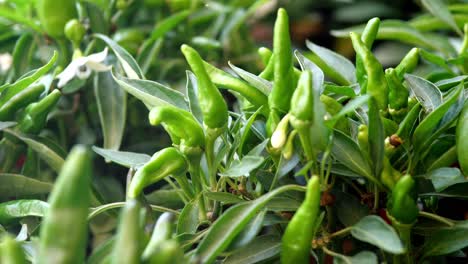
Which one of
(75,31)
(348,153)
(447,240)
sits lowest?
(447,240)

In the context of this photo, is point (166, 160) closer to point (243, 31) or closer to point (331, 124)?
point (331, 124)

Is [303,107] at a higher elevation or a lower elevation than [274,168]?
higher

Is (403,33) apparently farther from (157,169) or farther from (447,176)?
(157,169)

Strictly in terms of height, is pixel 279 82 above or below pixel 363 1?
above

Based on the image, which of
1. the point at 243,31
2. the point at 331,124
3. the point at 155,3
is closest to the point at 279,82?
the point at 331,124

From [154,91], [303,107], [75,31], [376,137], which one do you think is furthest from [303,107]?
[75,31]

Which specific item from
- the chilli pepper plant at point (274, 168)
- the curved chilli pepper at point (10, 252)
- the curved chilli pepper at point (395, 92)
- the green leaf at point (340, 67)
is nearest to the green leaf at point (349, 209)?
the chilli pepper plant at point (274, 168)

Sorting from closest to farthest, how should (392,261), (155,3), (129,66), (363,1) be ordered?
(392,261) < (129,66) < (155,3) < (363,1)
